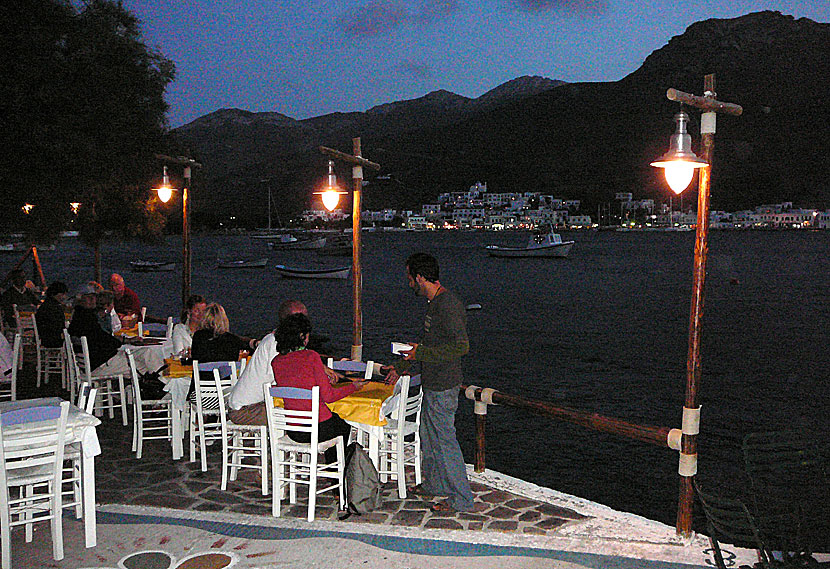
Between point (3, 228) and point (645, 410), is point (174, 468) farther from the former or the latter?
point (645, 410)

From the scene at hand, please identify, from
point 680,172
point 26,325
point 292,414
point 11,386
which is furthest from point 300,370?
point 26,325

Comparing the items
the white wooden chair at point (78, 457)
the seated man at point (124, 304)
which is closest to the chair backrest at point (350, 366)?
the white wooden chair at point (78, 457)

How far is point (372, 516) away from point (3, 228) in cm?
1288

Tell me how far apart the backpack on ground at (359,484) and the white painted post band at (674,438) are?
224 cm

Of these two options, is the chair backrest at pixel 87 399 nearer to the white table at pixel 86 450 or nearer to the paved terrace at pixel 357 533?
the white table at pixel 86 450

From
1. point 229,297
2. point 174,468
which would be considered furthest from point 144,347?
point 229,297

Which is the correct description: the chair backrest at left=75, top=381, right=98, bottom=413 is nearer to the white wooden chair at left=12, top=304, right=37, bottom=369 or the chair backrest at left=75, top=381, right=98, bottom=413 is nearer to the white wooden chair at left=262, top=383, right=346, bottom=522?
the white wooden chair at left=262, top=383, right=346, bottom=522

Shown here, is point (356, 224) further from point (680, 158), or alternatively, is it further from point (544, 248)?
point (544, 248)

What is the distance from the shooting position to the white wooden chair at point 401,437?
593cm

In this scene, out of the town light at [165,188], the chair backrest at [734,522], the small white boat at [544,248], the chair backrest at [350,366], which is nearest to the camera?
the chair backrest at [734,522]

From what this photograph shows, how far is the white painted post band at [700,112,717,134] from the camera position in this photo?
16.8ft

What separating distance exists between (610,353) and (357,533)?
23.4m

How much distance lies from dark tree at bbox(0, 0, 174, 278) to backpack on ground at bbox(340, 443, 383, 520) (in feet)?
24.7

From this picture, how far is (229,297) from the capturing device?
53.7 metres
